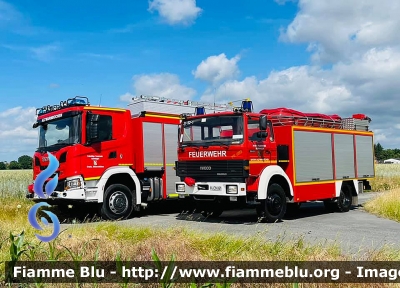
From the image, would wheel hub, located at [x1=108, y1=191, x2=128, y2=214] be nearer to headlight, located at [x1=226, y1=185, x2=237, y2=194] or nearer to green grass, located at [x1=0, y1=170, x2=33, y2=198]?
headlight, located at [x1=226, y1=185, x2=237, y2=194]

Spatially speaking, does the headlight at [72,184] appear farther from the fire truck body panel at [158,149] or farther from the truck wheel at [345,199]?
the truck wheel at [345,199]

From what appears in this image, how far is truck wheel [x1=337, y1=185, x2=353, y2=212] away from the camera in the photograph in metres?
14.4

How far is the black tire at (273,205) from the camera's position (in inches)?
449

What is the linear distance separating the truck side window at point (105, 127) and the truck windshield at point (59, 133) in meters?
0.63

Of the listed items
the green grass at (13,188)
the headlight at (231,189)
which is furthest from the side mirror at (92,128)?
the green grass at (13,188)

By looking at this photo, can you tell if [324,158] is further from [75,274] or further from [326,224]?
[75,274]

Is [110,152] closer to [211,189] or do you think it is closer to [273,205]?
[211,189]

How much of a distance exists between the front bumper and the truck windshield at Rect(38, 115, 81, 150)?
9.49 feet

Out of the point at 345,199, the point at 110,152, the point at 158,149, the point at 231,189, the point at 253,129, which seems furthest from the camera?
the point at 345,199

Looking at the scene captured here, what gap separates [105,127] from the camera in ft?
41.1

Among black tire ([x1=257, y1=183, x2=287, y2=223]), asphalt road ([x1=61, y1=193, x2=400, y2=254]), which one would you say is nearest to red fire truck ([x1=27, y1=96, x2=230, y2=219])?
asphalt road ([x1=61, y1=193, x2=400, y2=254])

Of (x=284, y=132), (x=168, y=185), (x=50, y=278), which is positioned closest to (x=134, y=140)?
(x=168, y=185)

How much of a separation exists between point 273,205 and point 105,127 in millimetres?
4773

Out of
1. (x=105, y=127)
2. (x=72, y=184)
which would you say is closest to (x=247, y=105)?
(x=105, y=127)
